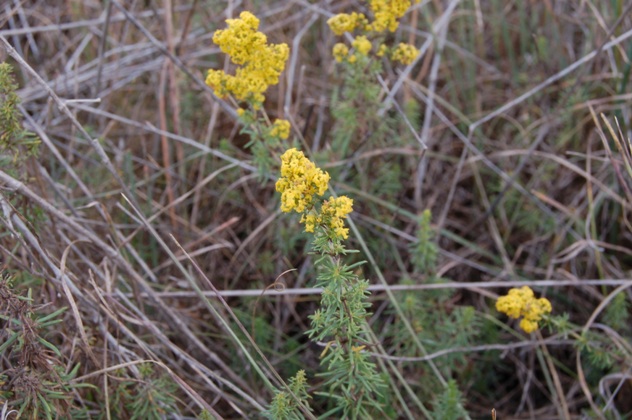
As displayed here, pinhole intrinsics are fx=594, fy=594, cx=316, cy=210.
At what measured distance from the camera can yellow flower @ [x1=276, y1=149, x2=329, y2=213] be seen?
5.24 ft

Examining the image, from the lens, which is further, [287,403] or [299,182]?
[287,403]

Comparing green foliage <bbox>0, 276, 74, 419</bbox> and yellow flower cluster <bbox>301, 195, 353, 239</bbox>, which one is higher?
yellow flower cluster <bbox>301, 195, 353, 239</bbox>

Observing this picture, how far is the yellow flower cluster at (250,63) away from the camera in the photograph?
203 cm

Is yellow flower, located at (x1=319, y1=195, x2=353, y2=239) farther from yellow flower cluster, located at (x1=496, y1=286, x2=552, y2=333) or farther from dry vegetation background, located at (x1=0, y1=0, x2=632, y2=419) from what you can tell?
yellow flower cluster, located at (x1=496, y1=286, x2=552, y2=333)

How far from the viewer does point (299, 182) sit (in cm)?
162

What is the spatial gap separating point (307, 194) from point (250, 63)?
726 mm

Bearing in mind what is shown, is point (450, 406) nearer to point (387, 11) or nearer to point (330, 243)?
point (330, 243)

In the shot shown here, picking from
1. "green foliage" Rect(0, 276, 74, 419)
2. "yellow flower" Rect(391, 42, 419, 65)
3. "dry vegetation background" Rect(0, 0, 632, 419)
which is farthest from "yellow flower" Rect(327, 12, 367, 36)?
"green foliage" Rect(0, 276, 74, 419)

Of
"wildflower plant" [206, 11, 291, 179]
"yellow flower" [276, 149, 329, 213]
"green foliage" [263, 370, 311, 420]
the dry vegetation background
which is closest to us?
"yellow flower" [276, 149, 329, 213]

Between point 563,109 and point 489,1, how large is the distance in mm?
1259

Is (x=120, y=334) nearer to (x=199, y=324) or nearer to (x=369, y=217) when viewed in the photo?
(x=199, y=324)

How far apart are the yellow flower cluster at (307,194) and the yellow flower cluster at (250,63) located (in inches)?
23.1

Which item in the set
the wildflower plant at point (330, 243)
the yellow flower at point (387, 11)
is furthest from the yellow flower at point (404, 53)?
the wildflower plant at point (330, 243)

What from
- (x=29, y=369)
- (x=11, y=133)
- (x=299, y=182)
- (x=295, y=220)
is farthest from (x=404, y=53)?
(x=29, y=369)
